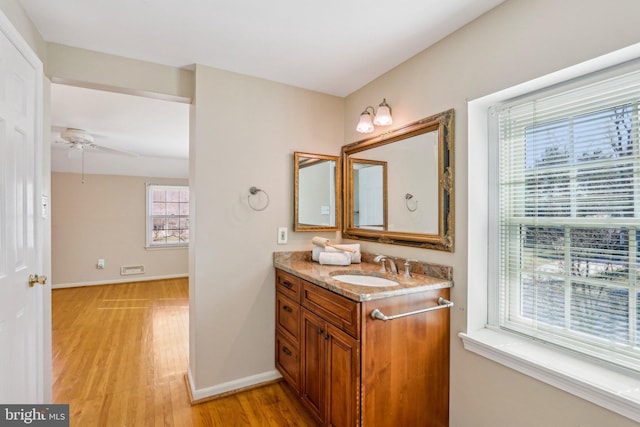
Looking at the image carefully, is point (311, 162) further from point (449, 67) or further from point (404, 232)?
point (449, 67)

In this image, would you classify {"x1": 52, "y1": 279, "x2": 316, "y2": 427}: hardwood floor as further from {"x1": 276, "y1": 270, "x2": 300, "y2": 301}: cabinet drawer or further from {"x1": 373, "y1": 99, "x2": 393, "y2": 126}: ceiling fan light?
{"x1": 373, "y1": 99, "x2": 393, "y2": 126}: ceiling fan light

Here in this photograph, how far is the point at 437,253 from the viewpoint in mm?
1860

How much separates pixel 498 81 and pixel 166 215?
6060mm

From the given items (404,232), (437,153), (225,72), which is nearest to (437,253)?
(404,232)

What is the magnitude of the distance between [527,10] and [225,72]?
73.2 inches

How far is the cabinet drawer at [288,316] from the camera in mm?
2094

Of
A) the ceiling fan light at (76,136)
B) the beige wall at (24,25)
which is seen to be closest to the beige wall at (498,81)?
the beige wall at (24,25)

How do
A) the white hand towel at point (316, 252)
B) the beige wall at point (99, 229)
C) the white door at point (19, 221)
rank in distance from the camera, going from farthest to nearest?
the beige wall at point (99, 229)
the white hand towel at point (316, 252)
the white door at point (19, 221)

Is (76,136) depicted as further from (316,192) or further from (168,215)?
(316,192)

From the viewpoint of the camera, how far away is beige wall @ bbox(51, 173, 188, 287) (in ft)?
17.1

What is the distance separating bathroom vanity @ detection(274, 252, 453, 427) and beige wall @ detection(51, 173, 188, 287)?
4993mm

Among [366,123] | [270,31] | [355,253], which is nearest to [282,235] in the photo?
[355,253]

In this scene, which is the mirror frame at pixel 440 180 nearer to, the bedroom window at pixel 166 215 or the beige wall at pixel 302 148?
the beige wall at pixel 302 148

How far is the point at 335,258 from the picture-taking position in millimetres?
2291
